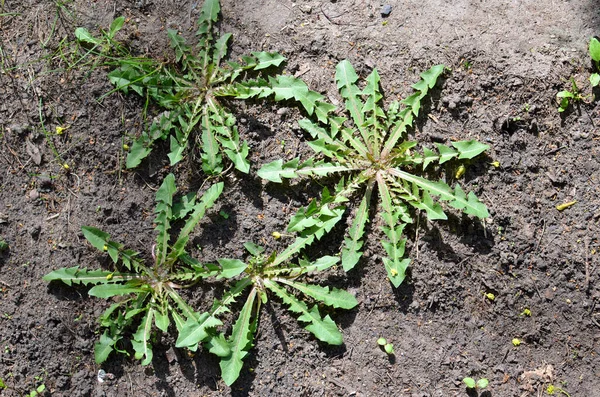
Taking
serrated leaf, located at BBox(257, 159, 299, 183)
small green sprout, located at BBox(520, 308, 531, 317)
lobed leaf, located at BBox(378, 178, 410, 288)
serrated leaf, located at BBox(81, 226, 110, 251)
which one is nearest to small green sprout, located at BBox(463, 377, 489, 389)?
small green sprout, located at BBox(520, 308, 531, 317)

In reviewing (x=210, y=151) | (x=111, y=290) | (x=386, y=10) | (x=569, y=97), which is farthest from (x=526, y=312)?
(x=111, y=290)

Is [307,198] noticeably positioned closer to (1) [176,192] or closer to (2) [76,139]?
(1) [176,192]

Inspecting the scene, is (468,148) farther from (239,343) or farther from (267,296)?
(239,343)

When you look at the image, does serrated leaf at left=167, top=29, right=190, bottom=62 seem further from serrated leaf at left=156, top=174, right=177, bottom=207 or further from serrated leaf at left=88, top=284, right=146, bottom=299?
serrated leaf at left=88, top=284, right=146, bottom=299

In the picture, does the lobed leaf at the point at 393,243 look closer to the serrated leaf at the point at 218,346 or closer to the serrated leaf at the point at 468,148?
the serrated leaf at the point at 468,148

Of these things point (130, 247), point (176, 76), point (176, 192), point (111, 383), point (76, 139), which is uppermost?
point (176, 76)

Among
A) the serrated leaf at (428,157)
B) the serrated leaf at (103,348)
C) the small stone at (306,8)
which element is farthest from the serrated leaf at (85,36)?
the serrated leaf at (428,157)

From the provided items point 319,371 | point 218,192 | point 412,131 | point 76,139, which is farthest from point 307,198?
point 76,139
